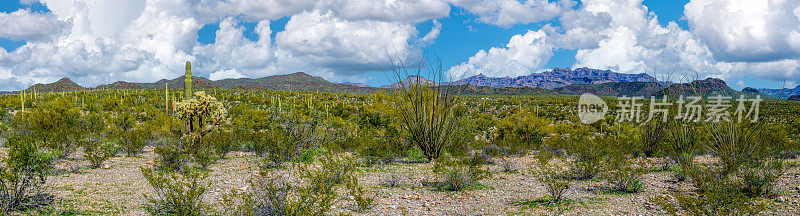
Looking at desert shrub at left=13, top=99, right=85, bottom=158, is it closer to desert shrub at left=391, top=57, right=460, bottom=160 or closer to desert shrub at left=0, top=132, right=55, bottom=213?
desert shrub at left=0, top=132, right=55, bottom=213

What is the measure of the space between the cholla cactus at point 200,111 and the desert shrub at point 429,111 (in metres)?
4.88

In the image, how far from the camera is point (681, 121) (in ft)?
32.1

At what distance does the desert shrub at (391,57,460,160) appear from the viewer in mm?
10625

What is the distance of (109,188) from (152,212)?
6.45 ft

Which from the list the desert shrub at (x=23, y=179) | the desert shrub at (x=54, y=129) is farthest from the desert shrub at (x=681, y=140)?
the desert shrub at (x=54, y=129)

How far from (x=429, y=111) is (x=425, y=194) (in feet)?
11.7

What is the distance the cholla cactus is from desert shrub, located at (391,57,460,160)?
192 inches

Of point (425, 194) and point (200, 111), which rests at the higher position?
point (200, 111)

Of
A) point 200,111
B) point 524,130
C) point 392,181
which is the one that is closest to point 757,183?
point 392,181

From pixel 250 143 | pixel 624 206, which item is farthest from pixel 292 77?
pixel 624 206

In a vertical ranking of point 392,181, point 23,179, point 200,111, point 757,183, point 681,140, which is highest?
point 200,111

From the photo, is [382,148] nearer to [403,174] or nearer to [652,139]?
[403,174]

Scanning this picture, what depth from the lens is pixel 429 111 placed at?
34.8ft

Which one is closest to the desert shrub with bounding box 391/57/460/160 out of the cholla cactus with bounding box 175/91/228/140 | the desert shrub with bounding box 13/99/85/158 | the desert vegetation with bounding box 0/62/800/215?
the desert vegetation with bounding box 0/62/800/215
